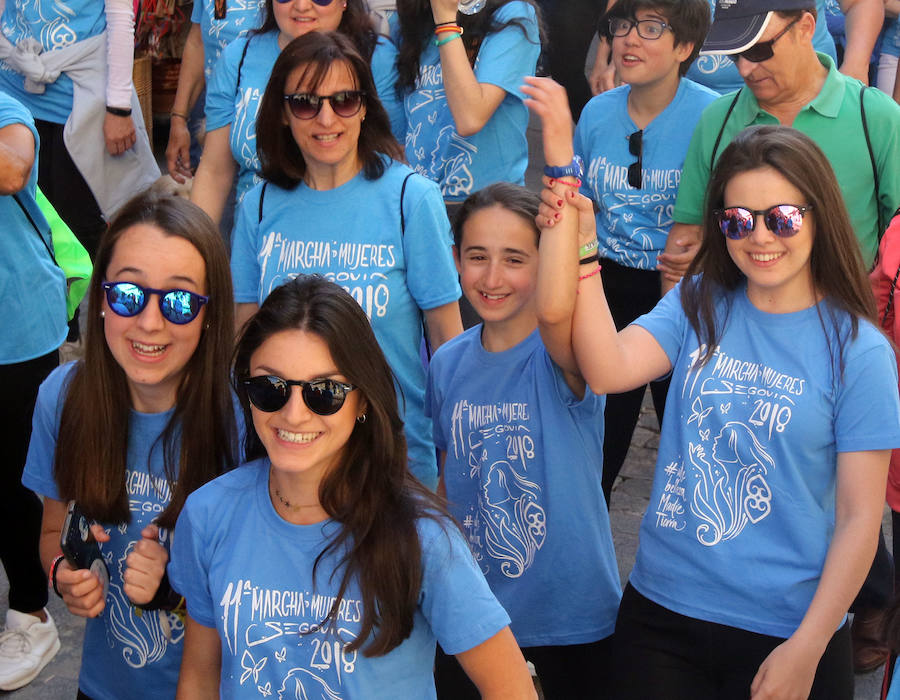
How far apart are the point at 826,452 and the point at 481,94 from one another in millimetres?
1914

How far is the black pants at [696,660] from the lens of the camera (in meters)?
2.43

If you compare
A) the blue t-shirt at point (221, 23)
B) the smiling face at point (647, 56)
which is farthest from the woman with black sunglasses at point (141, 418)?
the blue t-shirt at point (221, 23)

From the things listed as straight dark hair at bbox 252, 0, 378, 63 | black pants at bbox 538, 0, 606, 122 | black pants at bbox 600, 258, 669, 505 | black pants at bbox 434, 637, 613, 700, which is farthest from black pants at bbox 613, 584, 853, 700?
black pants at bbox 538, 0, 606, 122

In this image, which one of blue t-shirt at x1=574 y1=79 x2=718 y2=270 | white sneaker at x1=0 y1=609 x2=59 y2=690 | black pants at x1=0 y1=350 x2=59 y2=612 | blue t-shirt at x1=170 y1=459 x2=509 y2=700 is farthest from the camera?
blue t-shirt at x1=574 y1=79 x2=718 y2=270

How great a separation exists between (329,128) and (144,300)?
37.7 inches

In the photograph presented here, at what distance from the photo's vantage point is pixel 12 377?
3332 millimetres

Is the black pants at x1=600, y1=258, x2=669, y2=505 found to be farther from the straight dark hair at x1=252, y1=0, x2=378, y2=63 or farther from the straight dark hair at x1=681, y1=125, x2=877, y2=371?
the straight dark hair at x1=681, y1=125, x2=877, y2=371

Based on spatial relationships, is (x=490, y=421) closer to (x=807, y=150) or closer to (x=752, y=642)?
(x=752, y=642)

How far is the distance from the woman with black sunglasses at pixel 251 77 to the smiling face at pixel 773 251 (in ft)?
5.52

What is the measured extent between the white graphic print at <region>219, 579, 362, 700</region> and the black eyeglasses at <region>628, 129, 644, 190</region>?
2.25m

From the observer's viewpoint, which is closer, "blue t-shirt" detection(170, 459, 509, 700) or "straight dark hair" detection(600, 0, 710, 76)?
"blue t-shirt" detection(170, 459, 509, 700)

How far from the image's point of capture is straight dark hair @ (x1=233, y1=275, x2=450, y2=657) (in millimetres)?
2092

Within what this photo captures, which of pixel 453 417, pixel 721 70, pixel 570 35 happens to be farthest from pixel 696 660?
pixel 570 35

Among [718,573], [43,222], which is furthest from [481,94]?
[718,573]
